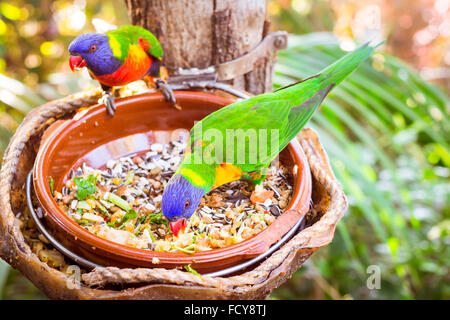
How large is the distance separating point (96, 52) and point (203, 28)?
1.28 ft

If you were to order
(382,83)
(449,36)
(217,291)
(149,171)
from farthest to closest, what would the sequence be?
(449,36) → (382,83) → (149,171) → (217,291)

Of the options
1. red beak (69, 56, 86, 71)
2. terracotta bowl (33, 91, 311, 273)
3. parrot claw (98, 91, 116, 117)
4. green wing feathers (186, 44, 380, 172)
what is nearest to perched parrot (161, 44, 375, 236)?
green wing feathers (186, 44, 380, 172)

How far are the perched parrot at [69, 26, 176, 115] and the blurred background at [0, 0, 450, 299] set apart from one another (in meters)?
0.33

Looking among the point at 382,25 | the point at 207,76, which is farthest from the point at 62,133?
the point at 382,25

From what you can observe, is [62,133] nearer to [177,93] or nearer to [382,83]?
[177,93]

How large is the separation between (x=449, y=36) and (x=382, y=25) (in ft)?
1.81

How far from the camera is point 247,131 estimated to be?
1.22m

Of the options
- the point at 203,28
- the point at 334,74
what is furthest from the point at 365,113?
the point at 203,28

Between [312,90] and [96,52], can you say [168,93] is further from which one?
[312,90]

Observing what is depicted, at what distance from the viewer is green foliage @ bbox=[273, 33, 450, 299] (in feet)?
5.52

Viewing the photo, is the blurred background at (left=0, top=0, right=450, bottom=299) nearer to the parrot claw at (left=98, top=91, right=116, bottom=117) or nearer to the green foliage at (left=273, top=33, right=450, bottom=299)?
the green foliage at (left=273, top=33, right=450, bottom=299)

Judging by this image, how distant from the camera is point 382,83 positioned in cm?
176
